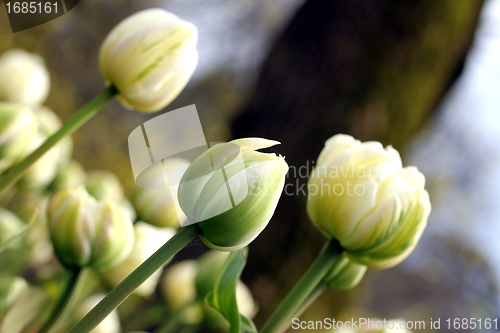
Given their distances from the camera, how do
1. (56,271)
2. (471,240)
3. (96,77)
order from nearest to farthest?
(56,271) → (96,77) → (471,240)

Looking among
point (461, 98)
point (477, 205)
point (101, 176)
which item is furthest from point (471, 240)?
point (101, 176)

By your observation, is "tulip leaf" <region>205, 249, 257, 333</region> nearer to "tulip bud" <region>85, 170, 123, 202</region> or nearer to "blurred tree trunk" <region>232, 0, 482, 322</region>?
"tulip bud" <region>85, 170, 123, 202</region>

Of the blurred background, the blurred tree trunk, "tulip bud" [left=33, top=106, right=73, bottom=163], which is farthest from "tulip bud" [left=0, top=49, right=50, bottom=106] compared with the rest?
the blurred tree trunk

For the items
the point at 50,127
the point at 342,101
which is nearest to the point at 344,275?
the point at 50,127

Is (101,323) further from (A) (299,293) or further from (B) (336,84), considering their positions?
(B) (336,84)

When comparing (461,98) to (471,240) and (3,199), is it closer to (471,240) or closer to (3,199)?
(471,240)

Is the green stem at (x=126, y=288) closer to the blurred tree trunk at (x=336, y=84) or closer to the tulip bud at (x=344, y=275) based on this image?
the tulip bud at (x=344, y=275)
